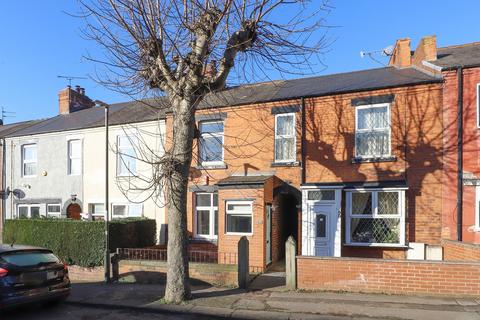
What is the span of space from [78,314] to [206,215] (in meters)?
6.46

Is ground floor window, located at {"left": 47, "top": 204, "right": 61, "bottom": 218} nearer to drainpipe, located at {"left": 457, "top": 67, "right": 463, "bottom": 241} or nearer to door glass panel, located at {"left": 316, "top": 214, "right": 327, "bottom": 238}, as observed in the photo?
door glass panel, located at {"left": 316, "top": 214, "right": 327, "bottom": 238}

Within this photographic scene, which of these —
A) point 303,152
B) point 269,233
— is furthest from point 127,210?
point 303,152

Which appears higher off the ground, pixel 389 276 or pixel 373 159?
pixel 373 159

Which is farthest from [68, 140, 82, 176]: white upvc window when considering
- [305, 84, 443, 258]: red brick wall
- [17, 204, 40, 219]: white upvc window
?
[305, 84, 443, 258]: red brick wall

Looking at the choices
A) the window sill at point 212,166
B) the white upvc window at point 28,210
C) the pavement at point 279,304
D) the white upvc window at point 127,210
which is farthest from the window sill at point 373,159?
the white upvc window at point 28,210

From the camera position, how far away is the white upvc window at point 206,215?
14.0m

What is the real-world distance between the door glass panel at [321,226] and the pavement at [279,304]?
300 cm

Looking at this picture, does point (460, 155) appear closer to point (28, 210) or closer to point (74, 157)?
point (74, 157)

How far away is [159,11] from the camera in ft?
27.8

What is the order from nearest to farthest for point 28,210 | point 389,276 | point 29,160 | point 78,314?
point 78,314, point 389,276, point 28,210, point 29,160

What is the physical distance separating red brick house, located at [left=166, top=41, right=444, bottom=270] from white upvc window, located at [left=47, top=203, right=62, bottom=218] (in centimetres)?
769

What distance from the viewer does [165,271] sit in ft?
34.9

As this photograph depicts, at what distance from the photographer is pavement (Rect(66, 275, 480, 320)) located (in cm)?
738

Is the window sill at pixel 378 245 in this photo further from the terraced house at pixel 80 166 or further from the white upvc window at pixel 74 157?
the white upvc window at pixel 74 157
